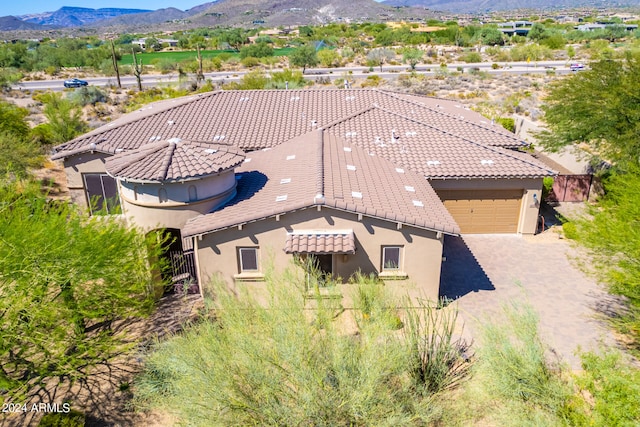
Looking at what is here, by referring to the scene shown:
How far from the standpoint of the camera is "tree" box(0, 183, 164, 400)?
11008 millimetres

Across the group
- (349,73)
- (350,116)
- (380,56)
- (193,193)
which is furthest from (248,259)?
(380,56)

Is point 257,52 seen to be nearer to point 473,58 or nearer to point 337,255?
point 473,58

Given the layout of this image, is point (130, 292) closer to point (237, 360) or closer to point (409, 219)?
point (237, 360)

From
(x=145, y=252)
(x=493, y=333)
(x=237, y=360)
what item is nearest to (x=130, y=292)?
(x=145, y=252)

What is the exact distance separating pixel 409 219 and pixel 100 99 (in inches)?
2061

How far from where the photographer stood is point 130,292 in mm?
14148

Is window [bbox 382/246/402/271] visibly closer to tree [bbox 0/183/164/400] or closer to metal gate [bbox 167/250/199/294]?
metal gate [bbox 167/250/199/294]

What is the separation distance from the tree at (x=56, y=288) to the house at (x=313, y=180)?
2.25 metres

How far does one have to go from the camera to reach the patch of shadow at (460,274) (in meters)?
18.5

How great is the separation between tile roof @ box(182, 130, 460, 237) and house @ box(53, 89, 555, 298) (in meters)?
0.08

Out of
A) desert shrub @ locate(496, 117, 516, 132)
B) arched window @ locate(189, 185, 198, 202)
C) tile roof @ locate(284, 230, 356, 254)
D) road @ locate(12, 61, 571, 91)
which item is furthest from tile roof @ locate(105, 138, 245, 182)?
road @ locate(12, 61, 571, 91)

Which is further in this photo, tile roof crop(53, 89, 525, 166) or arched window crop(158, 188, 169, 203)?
tile roof crop(53, 89, 525, 166)

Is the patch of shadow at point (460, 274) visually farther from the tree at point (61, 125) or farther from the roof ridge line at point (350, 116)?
the tree at point (61, 125)

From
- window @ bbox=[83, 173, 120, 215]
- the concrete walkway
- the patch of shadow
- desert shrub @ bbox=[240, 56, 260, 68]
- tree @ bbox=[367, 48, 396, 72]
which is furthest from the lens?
desert shrub @ bbox=[240, 56, 260, 68]
